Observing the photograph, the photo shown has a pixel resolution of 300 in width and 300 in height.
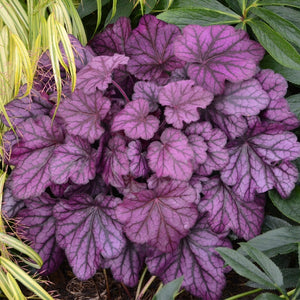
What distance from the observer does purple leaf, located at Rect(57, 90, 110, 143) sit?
1.06m

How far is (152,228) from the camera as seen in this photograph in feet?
3.34

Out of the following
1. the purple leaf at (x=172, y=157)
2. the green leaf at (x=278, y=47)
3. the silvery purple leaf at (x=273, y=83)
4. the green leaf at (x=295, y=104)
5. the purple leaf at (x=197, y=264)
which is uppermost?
the green leaf at (x=278, y=47)

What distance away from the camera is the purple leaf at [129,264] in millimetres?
1089

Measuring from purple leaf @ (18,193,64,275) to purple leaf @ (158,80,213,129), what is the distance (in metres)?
0.43

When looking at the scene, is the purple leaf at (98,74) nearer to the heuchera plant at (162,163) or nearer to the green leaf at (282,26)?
the heuchera plant at (162,163)

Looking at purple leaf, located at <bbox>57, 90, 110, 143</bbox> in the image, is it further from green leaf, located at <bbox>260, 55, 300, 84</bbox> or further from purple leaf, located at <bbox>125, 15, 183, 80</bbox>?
green leaf, located at <bbox>260, 55, 300, 84</bbox>

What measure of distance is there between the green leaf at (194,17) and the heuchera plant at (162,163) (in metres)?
0.10

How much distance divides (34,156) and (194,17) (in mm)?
640

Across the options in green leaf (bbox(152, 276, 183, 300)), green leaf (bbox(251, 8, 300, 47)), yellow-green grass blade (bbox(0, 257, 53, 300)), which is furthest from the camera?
green leaf (bbox(251, 8, 300, 47))

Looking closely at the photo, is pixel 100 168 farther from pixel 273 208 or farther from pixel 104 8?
pixel 104 8

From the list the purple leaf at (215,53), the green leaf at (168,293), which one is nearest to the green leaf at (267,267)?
the green leaf at (168,293)

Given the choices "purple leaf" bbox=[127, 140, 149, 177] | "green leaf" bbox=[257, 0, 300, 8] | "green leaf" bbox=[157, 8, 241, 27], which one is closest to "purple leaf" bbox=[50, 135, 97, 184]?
"purple leaf" bbox=[127, 140, 149, 177]

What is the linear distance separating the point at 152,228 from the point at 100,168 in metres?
0.23

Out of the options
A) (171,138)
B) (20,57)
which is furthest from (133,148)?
(20,57)
